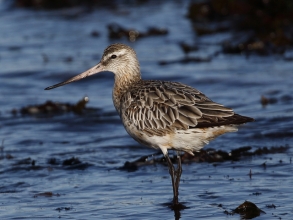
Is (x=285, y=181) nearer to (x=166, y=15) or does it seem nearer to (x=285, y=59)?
(x=285, y=59)

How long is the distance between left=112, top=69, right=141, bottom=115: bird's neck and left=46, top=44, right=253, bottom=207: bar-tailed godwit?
0.13 meters

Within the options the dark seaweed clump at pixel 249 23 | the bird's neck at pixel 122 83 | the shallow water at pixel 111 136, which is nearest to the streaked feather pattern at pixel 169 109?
the bird's neck at pixel 122 83

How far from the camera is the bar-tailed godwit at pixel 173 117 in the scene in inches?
299

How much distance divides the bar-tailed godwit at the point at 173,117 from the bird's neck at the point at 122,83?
125 millimetres

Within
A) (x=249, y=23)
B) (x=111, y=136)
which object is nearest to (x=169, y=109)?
(x=111, y=136)

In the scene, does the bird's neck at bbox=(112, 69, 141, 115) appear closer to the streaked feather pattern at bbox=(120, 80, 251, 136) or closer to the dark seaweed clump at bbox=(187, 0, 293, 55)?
the streaked feather pattern at bbox=(120, 80, 251, 136)

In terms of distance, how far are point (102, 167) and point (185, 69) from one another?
5.91 meters

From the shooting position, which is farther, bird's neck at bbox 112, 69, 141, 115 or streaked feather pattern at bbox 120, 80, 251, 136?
bird's neck at bbox 112, 69, 141, 115

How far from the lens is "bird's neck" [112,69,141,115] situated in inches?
337

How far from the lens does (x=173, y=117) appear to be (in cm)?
776

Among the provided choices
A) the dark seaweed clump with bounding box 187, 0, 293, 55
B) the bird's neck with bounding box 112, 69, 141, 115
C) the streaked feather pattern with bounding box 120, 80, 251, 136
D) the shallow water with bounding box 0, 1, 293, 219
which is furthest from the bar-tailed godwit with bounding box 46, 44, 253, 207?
the dark seaweed clump with bounding box 187, 0, 293, 55

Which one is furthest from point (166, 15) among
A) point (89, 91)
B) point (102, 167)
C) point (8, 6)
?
point (102, 167)

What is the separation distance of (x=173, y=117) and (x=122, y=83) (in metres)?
1.16

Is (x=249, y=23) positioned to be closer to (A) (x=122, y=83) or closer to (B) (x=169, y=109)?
(A) (x=122, y=83)
